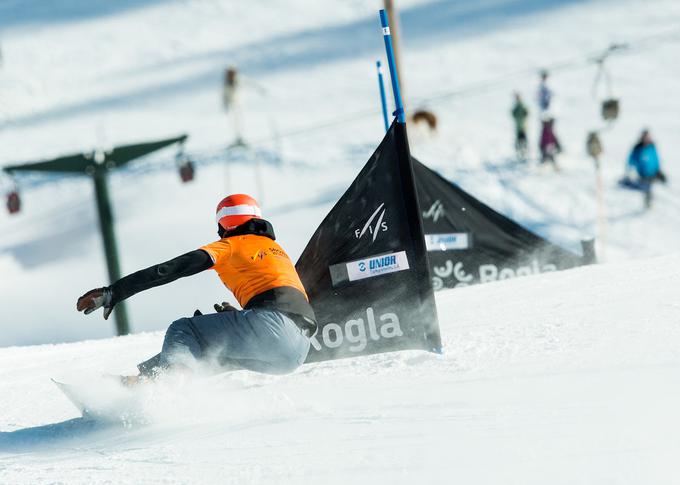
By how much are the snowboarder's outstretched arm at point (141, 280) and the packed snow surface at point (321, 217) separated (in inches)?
19.3

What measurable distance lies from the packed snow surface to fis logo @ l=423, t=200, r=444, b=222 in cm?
114

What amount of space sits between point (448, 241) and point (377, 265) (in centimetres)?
338

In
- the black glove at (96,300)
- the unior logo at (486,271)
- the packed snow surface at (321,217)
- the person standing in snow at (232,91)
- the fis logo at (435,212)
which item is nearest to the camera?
the packed snow surface at (321,217)

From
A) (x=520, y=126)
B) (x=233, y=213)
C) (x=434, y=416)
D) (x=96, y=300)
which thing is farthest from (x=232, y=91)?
(x=434, y=416)

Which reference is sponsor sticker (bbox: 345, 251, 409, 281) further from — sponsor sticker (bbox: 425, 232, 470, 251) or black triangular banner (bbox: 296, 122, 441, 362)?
sponsor sticker (bbox: 425, 232, 470, 251)

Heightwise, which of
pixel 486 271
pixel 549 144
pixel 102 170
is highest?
pixel 102 170

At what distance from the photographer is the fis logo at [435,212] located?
8227 mm

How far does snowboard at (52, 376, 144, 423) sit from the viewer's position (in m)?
4.40

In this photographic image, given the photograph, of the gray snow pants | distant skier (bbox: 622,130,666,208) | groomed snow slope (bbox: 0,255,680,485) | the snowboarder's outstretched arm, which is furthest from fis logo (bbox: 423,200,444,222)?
distant skier (bbox: 622,130,666,208)

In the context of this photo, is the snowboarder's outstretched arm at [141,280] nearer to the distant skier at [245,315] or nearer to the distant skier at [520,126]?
the distant skier at [245,315]

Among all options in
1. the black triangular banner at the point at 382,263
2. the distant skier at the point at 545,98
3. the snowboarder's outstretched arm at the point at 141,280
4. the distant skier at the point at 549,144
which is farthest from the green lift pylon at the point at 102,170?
the snowboarder's outstretched arm at the point at 141,280

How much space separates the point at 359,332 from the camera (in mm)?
5129

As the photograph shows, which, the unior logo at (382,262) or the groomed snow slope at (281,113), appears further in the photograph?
the groomed snow slope at (281,113)

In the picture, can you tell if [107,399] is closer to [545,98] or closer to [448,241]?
[448,241]
